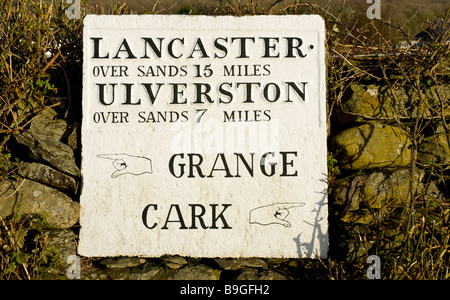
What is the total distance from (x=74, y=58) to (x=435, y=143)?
12.7 feet

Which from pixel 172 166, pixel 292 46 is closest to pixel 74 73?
pixel 172 166

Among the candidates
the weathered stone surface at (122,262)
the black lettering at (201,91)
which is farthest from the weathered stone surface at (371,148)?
the weathered stone surface at (122,262)

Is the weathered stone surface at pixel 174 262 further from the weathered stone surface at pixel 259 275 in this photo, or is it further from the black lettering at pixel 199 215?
the weathered stone surface at pixel 259 275

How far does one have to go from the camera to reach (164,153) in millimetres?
3920

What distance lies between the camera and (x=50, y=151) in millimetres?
3984

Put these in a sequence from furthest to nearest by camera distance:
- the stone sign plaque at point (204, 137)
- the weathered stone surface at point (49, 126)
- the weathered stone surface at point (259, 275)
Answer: the weathered stone surface at point (49, 126) < the stone sign plaque at point (204, 137) < the weathered stone surface at point (259, 275)

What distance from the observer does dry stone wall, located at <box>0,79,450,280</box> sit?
12.4 ft

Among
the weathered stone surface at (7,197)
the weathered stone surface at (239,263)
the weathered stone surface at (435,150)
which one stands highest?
the weathered stone surface at (435,150)

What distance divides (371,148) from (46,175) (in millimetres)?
3142

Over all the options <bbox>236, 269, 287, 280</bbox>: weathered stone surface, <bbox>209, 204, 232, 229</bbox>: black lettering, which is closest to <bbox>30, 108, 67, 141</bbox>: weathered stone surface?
<bbox>209, 204, 232, 229</bbox>: black lettering

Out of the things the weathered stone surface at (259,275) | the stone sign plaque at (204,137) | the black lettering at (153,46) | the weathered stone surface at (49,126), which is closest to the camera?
the weathered stone surface at (259,275)

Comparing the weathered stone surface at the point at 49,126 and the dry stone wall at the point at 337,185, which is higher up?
the weathered stone surface at the point at 49,126

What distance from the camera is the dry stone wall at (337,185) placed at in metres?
3.77

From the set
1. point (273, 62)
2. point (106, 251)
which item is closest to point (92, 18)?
point (273, 62)
